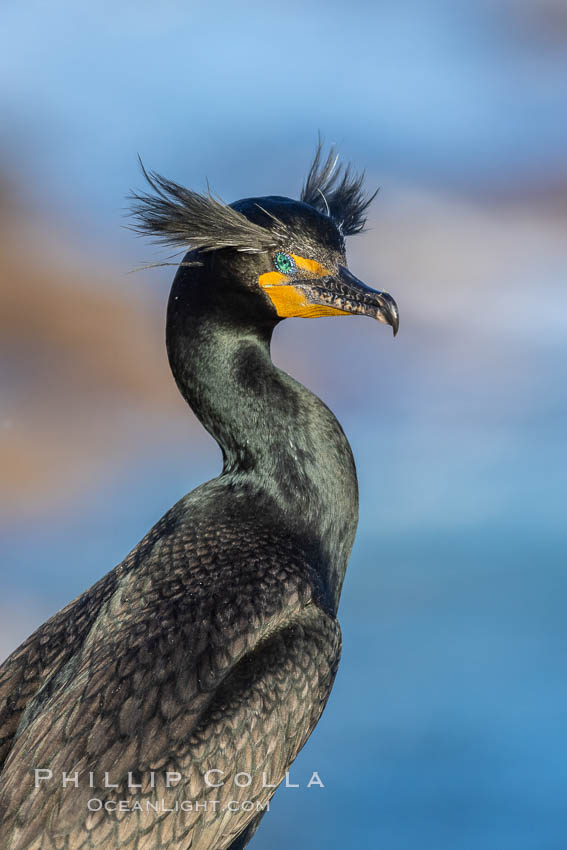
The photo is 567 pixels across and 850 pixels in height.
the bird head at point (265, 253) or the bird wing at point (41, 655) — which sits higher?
the bird head at point (265, 253)

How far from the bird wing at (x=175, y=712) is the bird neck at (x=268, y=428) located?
0.33 metres

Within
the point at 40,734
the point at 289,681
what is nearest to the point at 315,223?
the point at 289,681

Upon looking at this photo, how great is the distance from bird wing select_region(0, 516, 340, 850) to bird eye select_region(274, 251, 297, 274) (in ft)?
3.75

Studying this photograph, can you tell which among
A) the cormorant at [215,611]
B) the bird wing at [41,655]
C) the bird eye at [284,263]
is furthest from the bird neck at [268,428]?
the bird wing at [41,655]

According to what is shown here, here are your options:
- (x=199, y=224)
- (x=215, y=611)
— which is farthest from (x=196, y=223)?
(x=215, y=611)

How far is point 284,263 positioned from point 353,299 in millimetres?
306

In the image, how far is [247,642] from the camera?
11.7 feet

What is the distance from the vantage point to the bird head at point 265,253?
395 cm

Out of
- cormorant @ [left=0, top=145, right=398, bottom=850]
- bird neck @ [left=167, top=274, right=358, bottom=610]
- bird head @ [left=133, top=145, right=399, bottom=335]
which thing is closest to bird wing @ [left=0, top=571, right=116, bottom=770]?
cormorant @ [left=0, top=145, right=398, bottom=850]

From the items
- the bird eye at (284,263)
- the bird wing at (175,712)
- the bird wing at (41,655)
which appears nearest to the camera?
the bird wing at (175,712)

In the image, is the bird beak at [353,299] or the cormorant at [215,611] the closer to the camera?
the cormorant at [215,611]

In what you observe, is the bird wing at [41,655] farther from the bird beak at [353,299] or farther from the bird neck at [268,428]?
the bird beak at [353,299]

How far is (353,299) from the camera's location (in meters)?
4.04

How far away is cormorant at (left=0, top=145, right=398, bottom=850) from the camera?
3.31 meters
